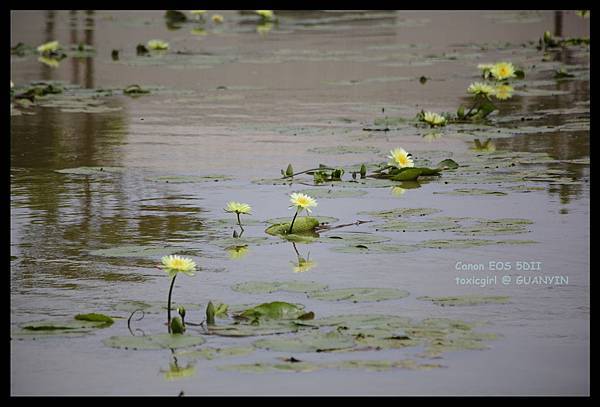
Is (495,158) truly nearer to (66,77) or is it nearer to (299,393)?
(299,393)

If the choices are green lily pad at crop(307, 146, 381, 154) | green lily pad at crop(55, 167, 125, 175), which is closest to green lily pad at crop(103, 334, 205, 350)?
green lily pad at crop(55, 167, 125, 175)

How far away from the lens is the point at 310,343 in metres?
4.18

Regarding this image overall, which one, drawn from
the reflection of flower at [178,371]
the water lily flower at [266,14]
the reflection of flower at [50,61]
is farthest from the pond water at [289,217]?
the water lily flower at [266,14]

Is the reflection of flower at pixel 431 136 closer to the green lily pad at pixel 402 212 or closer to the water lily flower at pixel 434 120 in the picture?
the water lily flower at pixel 434 120

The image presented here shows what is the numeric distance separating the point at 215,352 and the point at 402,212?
2.38 m

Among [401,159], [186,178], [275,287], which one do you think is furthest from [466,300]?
[186,178]

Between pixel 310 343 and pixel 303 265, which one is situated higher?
pixel 303 265

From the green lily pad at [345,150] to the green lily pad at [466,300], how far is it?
3.45 metres

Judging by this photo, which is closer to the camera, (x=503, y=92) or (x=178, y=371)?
(x=178, y=371)

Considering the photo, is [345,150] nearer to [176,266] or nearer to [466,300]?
[466,300]

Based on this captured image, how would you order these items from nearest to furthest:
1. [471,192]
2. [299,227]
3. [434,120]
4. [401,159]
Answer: [299,227] → [471,192] → [401,159] → [434,120]

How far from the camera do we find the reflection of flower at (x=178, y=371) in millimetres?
3951

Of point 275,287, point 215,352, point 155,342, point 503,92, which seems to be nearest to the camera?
point 215,352

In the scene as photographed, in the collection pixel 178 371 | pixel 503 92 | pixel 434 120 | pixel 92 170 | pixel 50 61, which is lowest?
pixel 178 371
